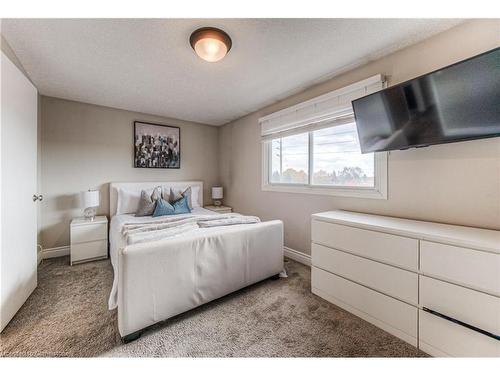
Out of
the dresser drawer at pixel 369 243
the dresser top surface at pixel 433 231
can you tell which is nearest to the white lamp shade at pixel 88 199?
the dresser drawer at pixel 369 243

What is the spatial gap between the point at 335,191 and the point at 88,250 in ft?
10.9

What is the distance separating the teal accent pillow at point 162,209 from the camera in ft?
9.87

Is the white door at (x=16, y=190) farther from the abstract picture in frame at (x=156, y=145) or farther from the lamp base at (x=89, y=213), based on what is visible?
the abstract picture in frame at (x=156, y=145)

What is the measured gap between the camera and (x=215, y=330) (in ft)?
4.99

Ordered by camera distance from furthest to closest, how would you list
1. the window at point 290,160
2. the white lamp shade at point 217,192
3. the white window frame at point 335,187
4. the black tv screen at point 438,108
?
the white lamp shade at point 217,192 < the window at point 290,160 < the white window frame at point 335,187 < the black tv screen at point 438,108

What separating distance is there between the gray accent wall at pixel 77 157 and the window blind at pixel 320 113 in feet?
7.06

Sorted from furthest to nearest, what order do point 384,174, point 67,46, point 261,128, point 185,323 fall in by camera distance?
1. point 261,128
2. point 384,174
3. point 67,46
4. point 185,323

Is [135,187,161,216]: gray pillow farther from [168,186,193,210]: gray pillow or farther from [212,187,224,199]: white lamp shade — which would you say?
[212,187,224,199]: white lamp shade

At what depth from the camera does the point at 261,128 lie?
335cm

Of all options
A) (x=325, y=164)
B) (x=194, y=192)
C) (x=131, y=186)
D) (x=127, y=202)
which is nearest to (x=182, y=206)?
(x=194, y=192)

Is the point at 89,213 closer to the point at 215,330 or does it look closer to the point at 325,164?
the point at 215,330
